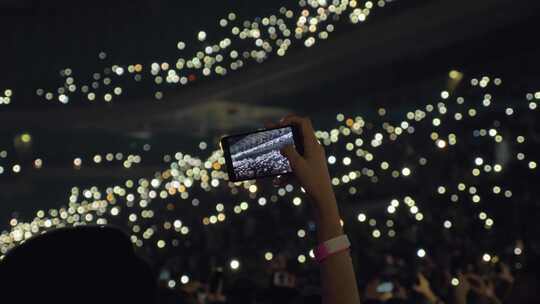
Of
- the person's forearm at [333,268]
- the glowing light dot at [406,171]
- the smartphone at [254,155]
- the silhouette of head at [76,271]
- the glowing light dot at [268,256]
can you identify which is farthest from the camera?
the glowing light dot at [406,171]

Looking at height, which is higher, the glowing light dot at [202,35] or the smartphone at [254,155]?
the glowing light dot at [202,35]

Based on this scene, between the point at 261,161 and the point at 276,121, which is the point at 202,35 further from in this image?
the point at 261,161

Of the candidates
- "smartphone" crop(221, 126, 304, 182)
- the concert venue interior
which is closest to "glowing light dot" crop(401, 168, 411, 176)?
the concert venue interior

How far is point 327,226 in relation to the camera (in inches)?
55.2

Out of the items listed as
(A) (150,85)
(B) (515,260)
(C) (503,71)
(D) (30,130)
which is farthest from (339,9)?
(D) (30,130)

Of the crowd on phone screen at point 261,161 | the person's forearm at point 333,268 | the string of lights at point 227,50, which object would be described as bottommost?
the person's forearm at point 333,268

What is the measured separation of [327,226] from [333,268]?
92mm

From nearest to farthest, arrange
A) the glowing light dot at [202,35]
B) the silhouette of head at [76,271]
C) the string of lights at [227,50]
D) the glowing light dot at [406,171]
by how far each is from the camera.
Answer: the silhouette of head at [76,271]
the glowing light dot at [406,171]
the string of lights at [227,50]
the glowing light dot at [202,35]

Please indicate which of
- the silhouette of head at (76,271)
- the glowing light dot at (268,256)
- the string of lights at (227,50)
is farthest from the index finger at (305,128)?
the string of lights at (227,50)

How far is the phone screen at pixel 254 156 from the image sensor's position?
165cm

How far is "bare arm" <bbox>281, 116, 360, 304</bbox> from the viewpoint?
1.37 m

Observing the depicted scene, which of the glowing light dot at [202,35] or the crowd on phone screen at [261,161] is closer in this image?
the crowd on phone screen at [261,161]

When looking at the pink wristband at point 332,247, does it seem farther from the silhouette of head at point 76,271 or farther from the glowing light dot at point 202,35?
the glowing light dot at point 202,35

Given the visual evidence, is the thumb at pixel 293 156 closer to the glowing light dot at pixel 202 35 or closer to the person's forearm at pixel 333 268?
the person's forearm at pixel 333 268
